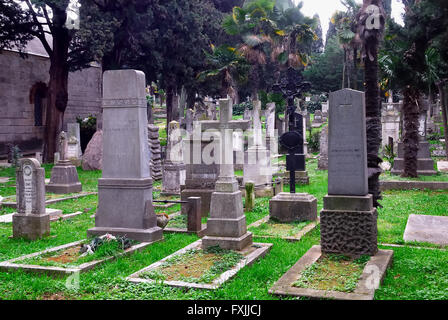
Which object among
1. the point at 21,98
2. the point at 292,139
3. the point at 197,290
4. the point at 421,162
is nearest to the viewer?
the point at 197,290

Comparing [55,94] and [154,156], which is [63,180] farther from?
[55,94]

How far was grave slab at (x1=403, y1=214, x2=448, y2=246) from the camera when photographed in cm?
799

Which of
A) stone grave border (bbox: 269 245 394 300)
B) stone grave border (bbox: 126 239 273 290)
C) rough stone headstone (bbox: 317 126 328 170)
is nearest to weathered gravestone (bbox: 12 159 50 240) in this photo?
stone grave border (bbox: 126 239 273 290)

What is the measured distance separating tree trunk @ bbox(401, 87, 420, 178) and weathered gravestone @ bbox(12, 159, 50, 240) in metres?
11.8

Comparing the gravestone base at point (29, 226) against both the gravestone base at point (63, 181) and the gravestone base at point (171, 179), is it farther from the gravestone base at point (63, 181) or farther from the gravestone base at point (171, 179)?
the gravestone base at point (63, 181)

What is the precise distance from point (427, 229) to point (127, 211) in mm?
5691

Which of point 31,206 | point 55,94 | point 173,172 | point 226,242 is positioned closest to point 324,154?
point 173,172

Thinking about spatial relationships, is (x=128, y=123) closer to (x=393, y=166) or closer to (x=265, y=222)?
(x=265, y=222)

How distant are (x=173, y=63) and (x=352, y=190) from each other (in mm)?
21116

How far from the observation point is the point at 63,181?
49.0 ft

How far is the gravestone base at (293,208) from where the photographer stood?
10.1 meters
